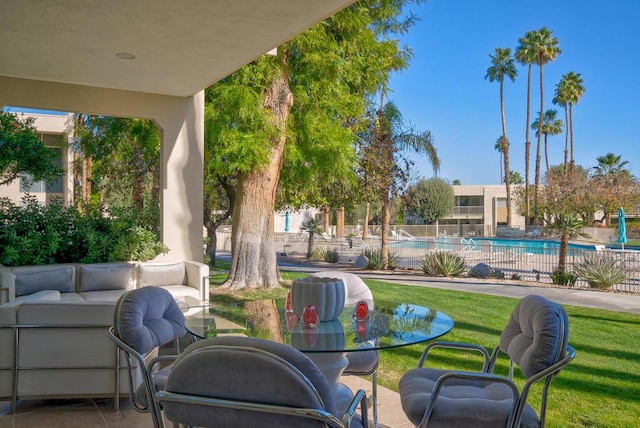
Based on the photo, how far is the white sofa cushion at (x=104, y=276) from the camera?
232 inches

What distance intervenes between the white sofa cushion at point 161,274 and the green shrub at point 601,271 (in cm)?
834

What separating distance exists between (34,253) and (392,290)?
19.5 ft

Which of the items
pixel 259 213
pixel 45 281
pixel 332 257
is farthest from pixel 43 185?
pixel 45 281

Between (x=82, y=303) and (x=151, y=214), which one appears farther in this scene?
(x=151, y=214)

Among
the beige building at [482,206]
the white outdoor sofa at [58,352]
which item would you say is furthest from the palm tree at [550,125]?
the white outdoor sofa at [58,352]

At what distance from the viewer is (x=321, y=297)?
2.71 metres

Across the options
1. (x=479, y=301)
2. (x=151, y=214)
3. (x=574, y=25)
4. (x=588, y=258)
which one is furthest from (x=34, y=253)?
(x=574, y=25)

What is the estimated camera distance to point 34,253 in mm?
6078

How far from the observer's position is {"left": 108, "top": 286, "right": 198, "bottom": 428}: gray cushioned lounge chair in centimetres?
224

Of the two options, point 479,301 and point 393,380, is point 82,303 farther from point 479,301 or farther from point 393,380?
point 479,301

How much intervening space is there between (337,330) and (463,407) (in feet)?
2.17

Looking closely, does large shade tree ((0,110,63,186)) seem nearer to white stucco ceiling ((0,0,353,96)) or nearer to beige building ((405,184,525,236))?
white stucco ceiling ((0,0,353,96))

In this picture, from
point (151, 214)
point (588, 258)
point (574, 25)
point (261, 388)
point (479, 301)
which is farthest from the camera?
point (574, 25)

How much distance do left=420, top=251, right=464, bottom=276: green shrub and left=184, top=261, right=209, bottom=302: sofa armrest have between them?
26.7 ft
